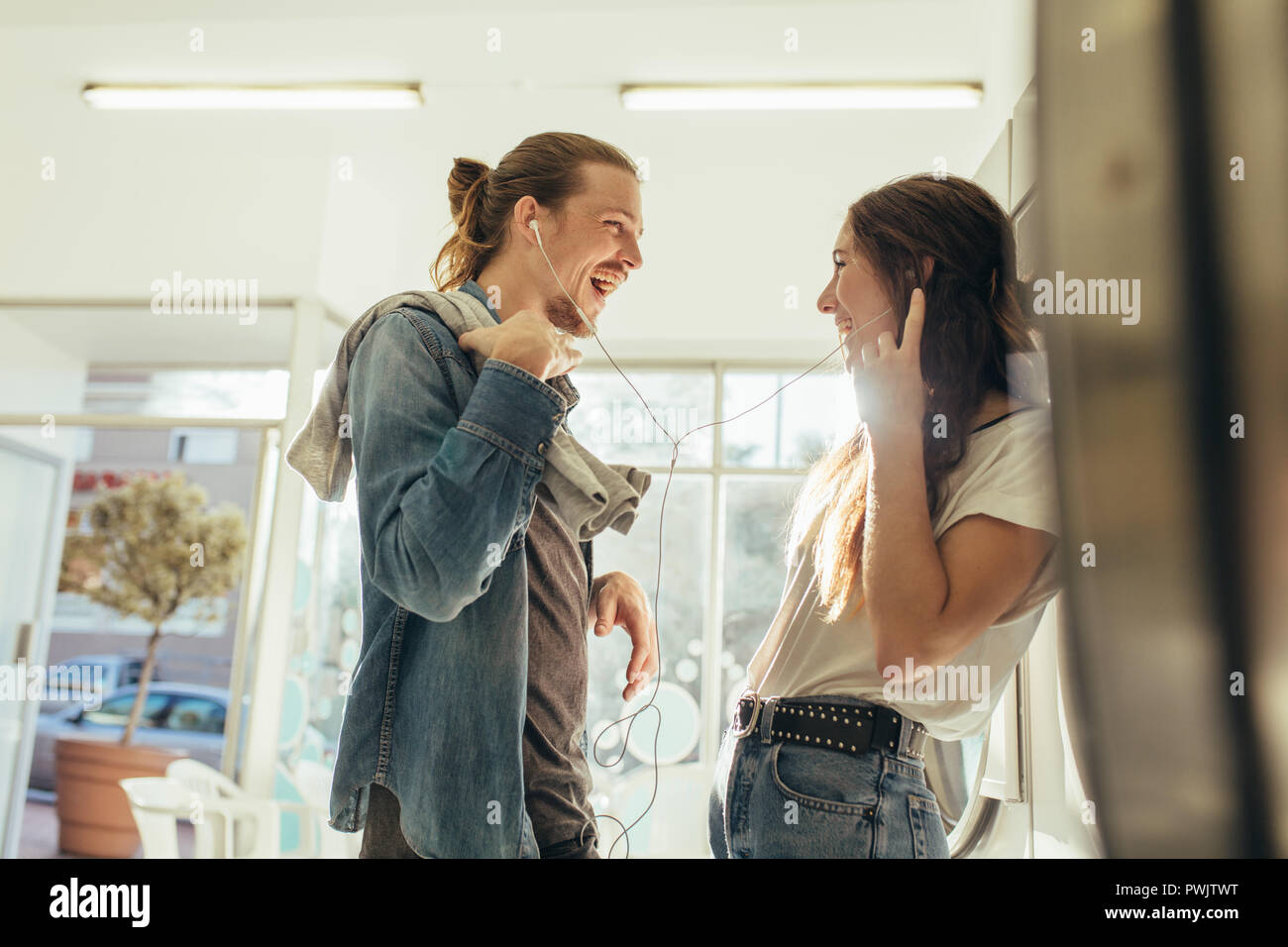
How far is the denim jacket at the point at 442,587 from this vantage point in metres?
0.65

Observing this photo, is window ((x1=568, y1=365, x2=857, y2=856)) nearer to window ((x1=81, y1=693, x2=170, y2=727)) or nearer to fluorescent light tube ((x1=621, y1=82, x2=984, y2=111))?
fluorescent light tube ((x1=621, y1=82, x2=984, y2=111))

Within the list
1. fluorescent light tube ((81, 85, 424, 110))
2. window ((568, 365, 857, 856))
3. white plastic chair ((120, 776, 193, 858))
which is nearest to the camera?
white plastic chair ((120, 776, 193, 858))

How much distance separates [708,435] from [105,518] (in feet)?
8.58

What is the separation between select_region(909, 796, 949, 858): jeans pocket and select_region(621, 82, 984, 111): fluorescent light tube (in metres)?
2.42

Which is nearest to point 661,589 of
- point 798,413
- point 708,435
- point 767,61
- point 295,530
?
point 708,435

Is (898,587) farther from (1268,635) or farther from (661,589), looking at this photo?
(661,589)

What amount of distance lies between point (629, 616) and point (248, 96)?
254 centimetres

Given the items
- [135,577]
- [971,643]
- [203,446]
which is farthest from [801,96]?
[135,577]

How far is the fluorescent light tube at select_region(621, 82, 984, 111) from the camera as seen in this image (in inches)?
104

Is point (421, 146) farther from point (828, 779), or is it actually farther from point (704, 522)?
point (828, 779)

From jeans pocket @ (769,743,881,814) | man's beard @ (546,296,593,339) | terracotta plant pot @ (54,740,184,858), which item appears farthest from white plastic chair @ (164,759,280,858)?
jeans pocket @ (769,743,881,814)

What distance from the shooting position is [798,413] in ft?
12.8

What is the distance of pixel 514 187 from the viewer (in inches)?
37.7

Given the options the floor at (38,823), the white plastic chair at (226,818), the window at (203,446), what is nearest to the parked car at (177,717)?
the white plastic chair at (226,818)
